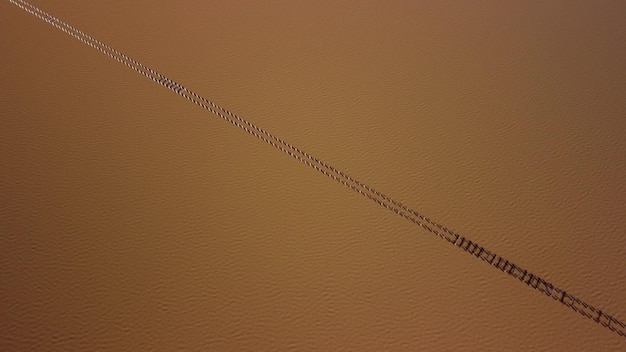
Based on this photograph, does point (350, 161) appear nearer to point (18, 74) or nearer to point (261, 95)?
point (261, 95)

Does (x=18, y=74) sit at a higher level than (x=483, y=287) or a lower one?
lower

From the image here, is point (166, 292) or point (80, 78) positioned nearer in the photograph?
point (166, 292)

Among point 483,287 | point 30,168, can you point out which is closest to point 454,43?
point 483,287

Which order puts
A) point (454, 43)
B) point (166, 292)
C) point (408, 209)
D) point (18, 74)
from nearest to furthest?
point (166, 292), point (408, 209), point (18, 74), point (454, 43)

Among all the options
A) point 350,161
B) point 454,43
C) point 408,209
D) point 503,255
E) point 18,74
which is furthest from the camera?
point 454,43

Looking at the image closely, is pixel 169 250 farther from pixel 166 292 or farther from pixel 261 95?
pixel 261 95

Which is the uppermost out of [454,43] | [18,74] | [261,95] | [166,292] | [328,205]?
[454,43]
